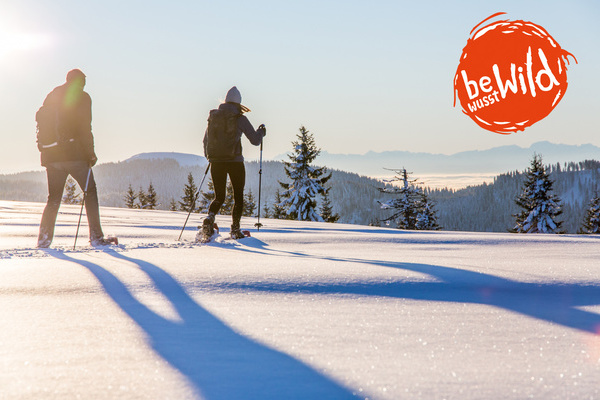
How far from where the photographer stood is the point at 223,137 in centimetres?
614

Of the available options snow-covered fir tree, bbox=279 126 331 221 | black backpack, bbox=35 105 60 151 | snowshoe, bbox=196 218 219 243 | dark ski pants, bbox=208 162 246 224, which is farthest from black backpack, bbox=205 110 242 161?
snow-covered fir tree, bbox=279 126 331 221

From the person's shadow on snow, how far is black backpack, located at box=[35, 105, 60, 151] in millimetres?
3680

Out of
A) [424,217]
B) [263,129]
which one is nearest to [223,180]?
[263,129]

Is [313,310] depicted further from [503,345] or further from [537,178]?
[537,178]

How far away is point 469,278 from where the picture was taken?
3.21m

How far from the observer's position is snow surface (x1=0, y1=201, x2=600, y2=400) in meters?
1.47

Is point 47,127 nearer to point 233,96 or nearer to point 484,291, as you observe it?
point 233,96

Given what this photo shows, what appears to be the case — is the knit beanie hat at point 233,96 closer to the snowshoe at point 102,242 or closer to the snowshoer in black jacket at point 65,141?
the snowshoer in black jacket at point 65,141

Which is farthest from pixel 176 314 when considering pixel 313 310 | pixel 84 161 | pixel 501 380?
pixel 84 161

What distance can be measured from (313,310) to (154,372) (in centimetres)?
102

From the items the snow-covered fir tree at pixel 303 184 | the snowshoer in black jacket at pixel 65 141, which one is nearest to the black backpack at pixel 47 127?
the snowshoer in black jacket at pixel 65 141

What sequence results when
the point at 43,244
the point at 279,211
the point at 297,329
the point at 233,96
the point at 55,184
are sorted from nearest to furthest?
the point at 297,329, the point at 43,244, the point at 55,184, the point at 233,96, the point at 279,211

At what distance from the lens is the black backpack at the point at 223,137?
20.1ft

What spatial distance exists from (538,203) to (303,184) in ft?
65.9
